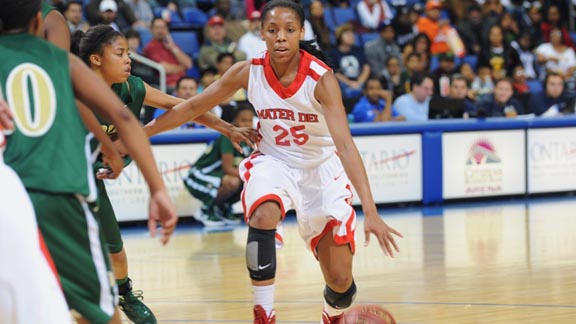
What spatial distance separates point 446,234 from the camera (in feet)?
32.0

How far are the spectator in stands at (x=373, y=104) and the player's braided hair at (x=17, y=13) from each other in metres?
9.19

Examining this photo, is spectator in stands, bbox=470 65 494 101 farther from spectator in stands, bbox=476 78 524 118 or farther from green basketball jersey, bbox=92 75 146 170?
green basketball jersey, bbox=92 75 146 170

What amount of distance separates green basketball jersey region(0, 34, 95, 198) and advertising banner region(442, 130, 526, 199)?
8845mm

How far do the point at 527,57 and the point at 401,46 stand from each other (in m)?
2.09

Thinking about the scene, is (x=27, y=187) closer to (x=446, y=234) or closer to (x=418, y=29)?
(x=446, y=234)

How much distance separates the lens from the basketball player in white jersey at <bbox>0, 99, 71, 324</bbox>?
116 inches

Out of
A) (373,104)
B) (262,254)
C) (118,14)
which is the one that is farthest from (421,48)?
(262,254)

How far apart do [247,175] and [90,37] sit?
107 cm

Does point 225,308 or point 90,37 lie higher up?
point 90,37

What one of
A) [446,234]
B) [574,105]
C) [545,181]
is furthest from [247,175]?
[574,105]

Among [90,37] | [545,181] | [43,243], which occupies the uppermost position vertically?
[90,37]

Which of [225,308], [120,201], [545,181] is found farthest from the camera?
[545,181]

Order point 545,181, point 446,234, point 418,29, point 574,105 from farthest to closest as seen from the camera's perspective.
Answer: point 418,29 → point 574,105 → point 545,181 → point 446,234

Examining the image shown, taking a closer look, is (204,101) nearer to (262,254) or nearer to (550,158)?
(262,254)
